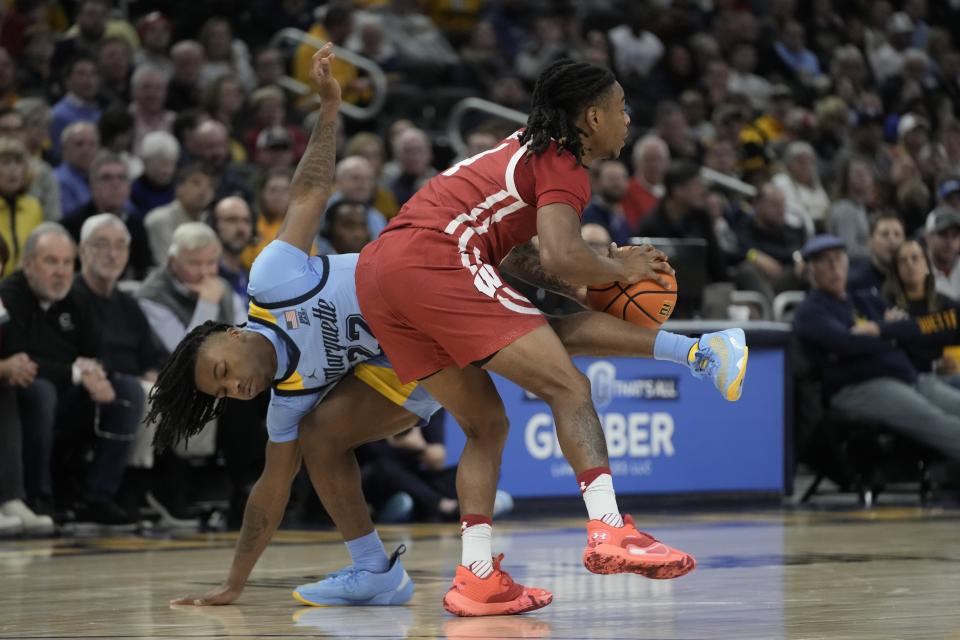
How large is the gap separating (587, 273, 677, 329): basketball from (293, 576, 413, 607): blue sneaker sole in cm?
117

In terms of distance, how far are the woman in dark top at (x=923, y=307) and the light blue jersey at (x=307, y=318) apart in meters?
6.06

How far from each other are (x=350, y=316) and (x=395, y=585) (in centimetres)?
92

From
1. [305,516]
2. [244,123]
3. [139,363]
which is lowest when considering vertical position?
[305,516]

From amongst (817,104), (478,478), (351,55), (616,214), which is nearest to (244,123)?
(351,55)

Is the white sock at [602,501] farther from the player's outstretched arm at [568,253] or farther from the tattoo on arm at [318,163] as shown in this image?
the tattoo on arm at [318,163]

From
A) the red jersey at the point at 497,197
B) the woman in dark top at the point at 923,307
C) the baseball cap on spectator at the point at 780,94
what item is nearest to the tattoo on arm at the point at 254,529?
the red jersey at the point at 497,197

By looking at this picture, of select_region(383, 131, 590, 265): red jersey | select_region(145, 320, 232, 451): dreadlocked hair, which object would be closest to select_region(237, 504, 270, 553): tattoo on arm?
select_region(145, 320, 232, 451): dreadlocked hair

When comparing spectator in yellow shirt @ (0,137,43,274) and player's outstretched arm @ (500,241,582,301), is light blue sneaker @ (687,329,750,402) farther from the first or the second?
spectator in yellow shirt @ (0,137,43,274)

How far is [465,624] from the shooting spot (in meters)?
4.86

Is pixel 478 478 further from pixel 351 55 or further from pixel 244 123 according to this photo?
pixel 351 55

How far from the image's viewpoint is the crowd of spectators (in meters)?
8.85

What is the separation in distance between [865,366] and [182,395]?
6013 mm

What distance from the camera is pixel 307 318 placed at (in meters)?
5.27

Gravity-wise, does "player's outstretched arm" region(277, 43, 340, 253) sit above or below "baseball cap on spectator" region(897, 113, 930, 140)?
below
